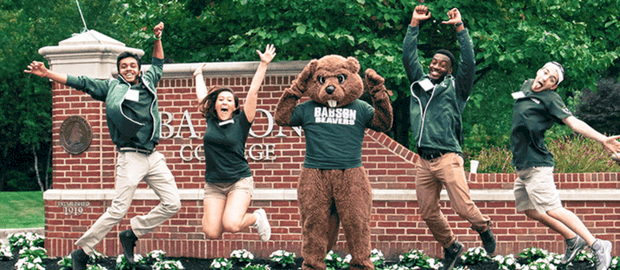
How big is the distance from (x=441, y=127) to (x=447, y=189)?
1.83 feet

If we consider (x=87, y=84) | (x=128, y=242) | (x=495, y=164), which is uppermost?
(x=87, y=84)

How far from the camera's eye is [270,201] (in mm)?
6961

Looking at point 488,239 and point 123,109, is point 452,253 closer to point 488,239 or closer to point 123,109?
point 488,239

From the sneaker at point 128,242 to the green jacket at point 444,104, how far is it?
286 cm

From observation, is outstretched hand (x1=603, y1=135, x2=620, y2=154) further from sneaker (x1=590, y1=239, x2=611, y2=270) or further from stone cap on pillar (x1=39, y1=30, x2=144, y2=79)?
stone cap on pillar (x1=39, y1=30, x2=144, y2=79)

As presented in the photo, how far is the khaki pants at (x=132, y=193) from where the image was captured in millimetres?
5730

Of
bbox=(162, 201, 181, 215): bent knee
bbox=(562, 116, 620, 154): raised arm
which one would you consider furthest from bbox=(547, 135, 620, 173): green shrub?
bbox=(162, 201, 181, 215): bent knee

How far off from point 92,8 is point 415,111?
18791 mm

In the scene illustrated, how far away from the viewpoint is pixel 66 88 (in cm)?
727

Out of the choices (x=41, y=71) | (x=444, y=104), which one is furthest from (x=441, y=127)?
(x=41, y=71)

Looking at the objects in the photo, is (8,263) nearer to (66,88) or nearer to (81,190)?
(81,190)

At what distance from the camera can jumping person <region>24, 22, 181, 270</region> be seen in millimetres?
5676

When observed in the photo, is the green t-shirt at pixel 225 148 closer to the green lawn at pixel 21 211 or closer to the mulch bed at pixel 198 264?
the mulch bed at pixel 198 264

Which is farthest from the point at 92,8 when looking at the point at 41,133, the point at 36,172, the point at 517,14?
the point at 517,14
